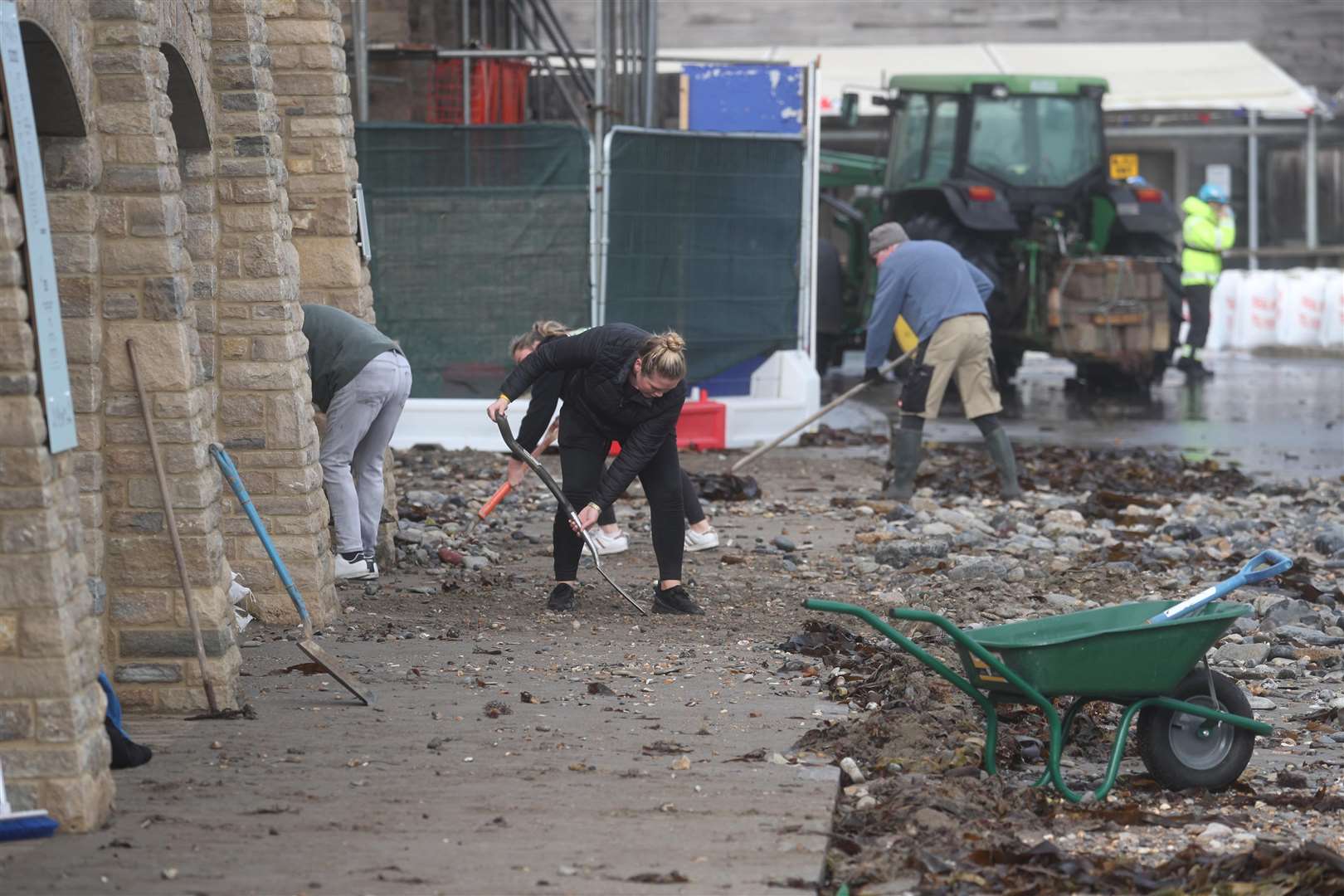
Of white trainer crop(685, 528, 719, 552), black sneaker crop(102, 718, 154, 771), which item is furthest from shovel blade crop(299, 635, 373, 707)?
white trainer crop(685, 528, 719, 552)

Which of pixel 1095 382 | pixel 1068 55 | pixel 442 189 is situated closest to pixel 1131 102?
pixel 1068 55

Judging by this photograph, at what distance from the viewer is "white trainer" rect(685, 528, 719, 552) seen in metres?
10.5

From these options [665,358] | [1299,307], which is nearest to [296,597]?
[665,358]

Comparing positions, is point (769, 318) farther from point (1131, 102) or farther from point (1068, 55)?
point (1068, 55)

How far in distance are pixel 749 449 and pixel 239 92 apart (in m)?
7.41

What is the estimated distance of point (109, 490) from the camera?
22.0ft

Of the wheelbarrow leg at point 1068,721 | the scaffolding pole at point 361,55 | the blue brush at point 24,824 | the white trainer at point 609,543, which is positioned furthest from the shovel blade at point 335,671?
the scaffolding pole at point 361,55

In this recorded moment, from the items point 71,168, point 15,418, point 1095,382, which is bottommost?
point 1095,382

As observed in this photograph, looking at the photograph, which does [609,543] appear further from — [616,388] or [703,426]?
[703,426]

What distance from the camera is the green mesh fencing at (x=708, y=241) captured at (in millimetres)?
14695

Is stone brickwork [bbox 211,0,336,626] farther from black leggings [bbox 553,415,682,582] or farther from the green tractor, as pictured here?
the green tractor

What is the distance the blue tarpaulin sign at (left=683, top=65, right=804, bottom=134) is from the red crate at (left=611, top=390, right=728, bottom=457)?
2444mm

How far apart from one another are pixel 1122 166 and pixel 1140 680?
46.7 ft

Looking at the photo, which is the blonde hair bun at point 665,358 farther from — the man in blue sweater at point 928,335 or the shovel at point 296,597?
the man in blue sweater at point 928,335
